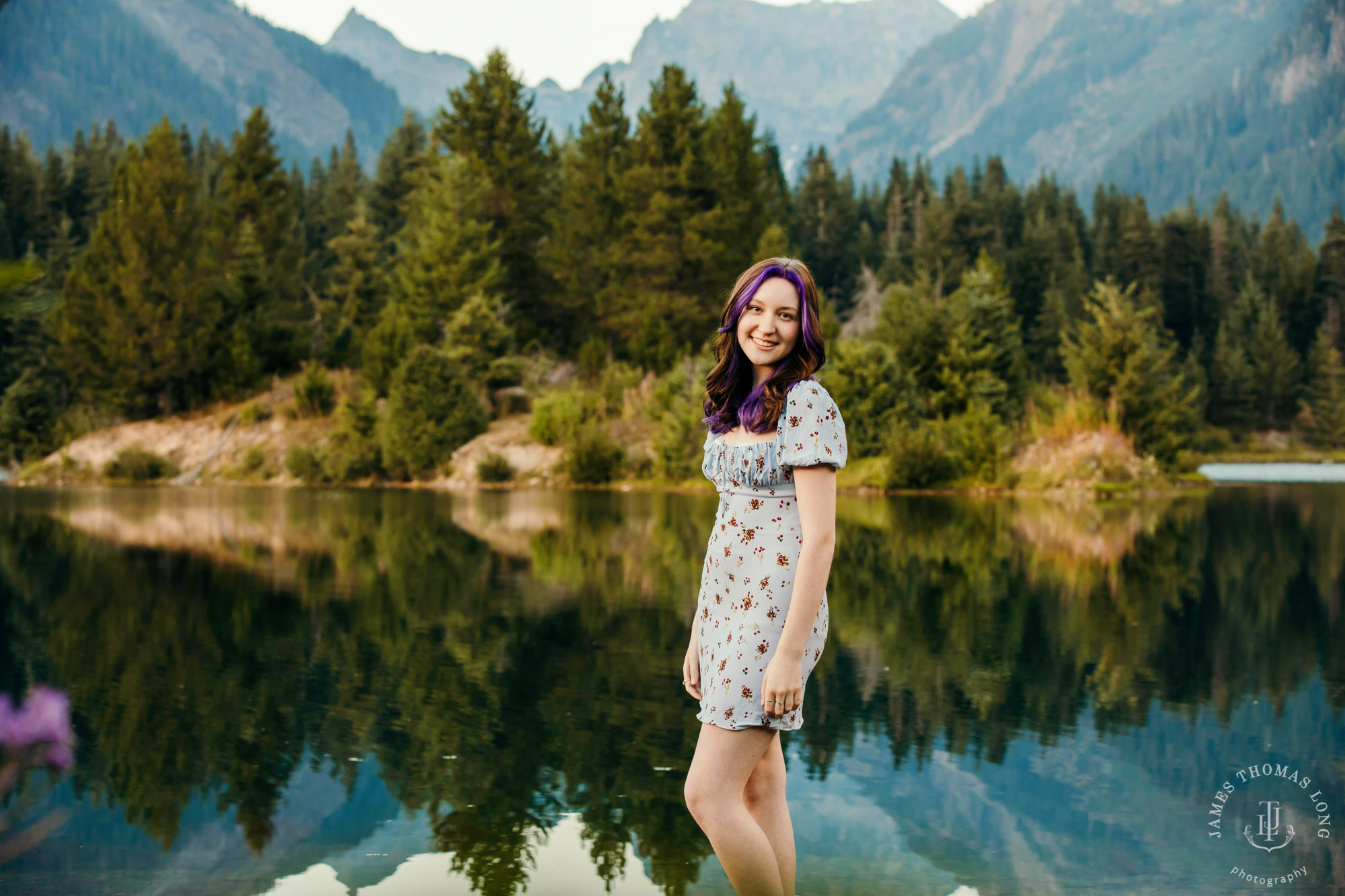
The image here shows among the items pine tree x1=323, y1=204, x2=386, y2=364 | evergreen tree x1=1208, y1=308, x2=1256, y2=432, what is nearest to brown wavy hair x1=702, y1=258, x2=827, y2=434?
pine tree x1=323, y1=204, x2=386, y2=364

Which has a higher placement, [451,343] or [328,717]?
[451,343]

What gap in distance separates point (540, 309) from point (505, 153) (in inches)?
183

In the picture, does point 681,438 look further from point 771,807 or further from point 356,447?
point 771,807

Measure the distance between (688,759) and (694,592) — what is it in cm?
384

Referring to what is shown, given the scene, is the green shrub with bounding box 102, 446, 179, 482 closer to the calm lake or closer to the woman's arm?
the calm lake

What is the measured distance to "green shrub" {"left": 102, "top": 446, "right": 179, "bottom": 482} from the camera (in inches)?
1055

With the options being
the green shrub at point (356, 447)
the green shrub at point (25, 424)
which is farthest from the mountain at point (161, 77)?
the green shrub at point (356, 447)

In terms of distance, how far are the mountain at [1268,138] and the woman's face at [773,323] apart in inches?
5963

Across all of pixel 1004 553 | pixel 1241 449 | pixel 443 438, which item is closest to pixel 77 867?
pixel 1004 553

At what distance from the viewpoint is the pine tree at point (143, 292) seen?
1127 inches

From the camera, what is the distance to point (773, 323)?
7.61 ft

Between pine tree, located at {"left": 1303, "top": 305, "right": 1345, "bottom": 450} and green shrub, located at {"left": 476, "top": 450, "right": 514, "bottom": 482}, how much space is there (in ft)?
117

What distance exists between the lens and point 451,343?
2625 cm

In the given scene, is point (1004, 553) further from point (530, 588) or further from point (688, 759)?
point (688, 759)
